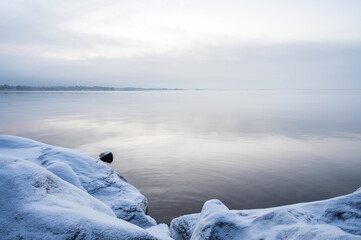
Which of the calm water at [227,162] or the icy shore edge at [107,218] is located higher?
the icy shore edge at [107,218]

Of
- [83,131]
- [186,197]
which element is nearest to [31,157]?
[186,197]

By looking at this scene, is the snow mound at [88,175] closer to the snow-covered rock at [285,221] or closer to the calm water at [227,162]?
the calm water at [227,162]

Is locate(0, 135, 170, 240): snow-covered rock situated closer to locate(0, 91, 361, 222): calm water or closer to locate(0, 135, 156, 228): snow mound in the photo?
locate(0, 135, 156, 228): snow mound

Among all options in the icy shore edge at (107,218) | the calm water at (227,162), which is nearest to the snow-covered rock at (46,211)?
the icy shore edge at (107,218)

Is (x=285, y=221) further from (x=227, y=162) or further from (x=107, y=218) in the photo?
(x=227, y=162)

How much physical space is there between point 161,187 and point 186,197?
4.71 ft

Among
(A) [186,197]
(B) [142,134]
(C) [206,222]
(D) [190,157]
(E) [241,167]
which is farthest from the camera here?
(B) [142,134]

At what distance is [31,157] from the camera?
7559 mm

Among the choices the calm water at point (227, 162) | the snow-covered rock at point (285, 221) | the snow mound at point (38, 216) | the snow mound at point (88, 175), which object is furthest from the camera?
the calm water at point (227, 162)

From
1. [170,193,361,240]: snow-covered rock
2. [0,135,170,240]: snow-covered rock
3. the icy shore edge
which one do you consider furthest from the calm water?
[0,135,170,240]: snow-covered rock

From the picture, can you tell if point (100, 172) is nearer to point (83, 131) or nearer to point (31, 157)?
point (31, 157)

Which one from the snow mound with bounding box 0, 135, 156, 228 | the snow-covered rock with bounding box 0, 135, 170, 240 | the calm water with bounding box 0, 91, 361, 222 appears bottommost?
the calm water with bounding box 0, 91, 361, 222

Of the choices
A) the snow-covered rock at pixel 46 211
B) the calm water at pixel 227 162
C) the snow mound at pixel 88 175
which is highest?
the snow-covered rock at pixel 46 211

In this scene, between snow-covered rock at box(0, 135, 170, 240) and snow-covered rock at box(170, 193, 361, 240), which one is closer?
snow-covered rock at box(0, 135, 170, 240)
